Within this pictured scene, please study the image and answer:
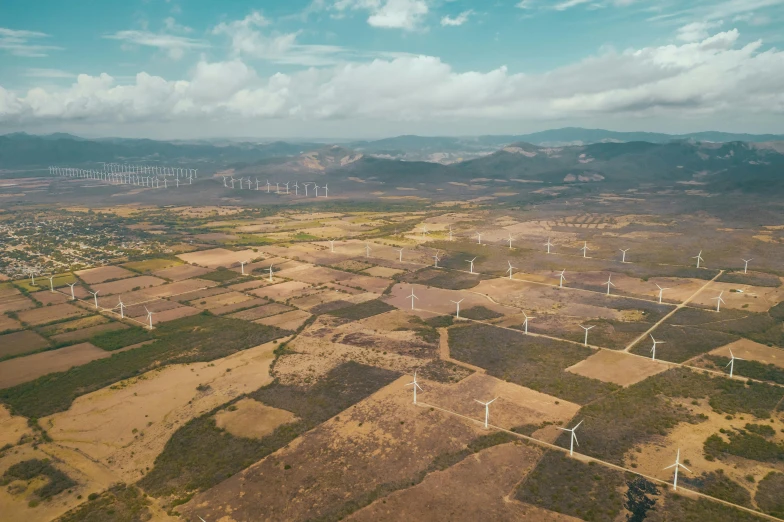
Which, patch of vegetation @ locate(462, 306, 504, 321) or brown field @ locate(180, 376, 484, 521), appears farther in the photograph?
patch of vegetation @ locate(462, 306, 504, 321)

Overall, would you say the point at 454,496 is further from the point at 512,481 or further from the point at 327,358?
the point at 327,358

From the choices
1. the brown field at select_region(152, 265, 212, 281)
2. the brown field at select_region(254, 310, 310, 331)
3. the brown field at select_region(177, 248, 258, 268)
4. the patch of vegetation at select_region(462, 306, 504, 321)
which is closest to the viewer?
the brown field at select_region(254, 310, 310, 331)

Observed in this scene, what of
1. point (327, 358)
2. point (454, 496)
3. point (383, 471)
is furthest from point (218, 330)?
point (454, 496)

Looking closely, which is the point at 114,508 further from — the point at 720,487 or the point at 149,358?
the point at 720,487

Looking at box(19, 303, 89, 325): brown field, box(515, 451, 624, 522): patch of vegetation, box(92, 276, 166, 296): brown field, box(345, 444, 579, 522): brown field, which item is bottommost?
box(345, 444, 579, 522): brown field

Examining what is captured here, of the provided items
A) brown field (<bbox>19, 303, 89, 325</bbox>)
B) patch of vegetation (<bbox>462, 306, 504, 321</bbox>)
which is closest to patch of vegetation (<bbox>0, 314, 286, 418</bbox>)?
brown field (<bbox>19, 303, 89, 325</bbox>)

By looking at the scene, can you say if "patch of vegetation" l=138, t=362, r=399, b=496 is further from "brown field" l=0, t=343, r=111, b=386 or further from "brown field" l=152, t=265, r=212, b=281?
"brown field" l=152, t=265, r=212, b=281
